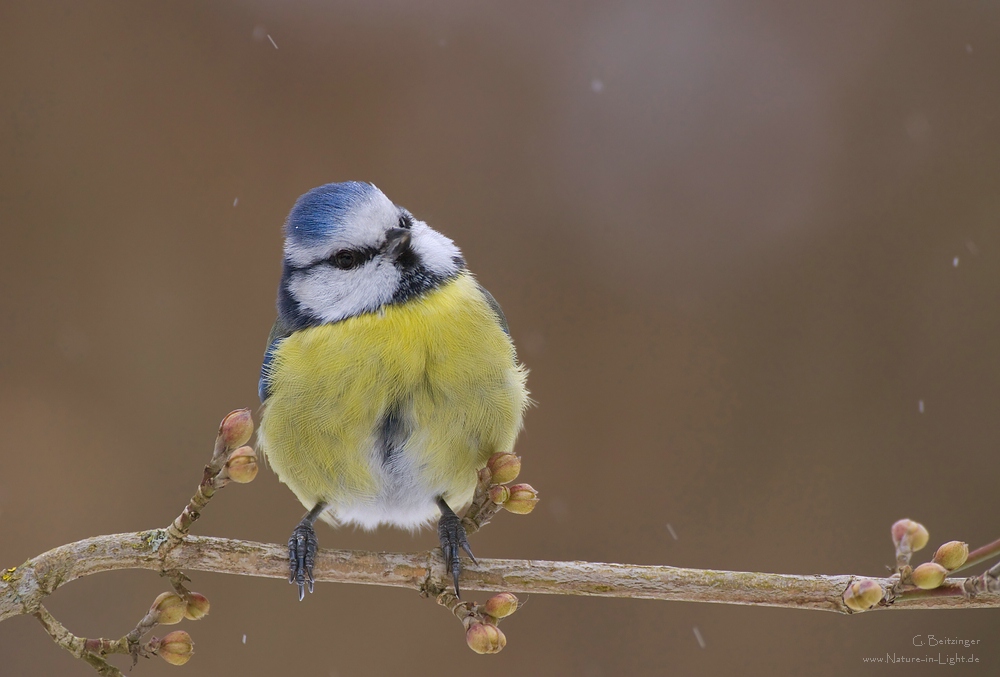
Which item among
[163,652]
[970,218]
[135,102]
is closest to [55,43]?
[135,102]

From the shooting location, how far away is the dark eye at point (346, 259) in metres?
1.93

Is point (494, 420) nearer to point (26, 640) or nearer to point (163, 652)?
point (163, 652)

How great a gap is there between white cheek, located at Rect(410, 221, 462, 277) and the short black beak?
0.04 metres

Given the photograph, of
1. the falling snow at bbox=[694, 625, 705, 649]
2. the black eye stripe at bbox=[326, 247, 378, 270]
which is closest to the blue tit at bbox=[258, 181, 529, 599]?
the black eye stripe at bbox=[326, 247, 378, 270]

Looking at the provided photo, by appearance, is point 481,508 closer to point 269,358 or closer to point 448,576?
point 448,576

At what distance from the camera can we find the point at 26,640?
2.82 metres

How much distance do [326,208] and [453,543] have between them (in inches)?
30.9

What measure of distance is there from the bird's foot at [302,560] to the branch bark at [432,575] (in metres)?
0.02

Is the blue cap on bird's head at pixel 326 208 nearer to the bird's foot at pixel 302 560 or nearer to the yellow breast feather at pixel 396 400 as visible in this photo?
the yellow breast feather at pixel 396 400

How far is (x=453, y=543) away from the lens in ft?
5.88

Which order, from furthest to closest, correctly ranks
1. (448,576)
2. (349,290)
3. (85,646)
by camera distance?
1. (349,290)
2. (448,576)
3. (85,646)

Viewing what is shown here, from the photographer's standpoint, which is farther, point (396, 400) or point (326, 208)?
point (326, 208)

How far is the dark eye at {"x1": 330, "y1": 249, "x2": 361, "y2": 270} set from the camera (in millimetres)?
1929

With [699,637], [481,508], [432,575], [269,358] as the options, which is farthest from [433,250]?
[699,637]
